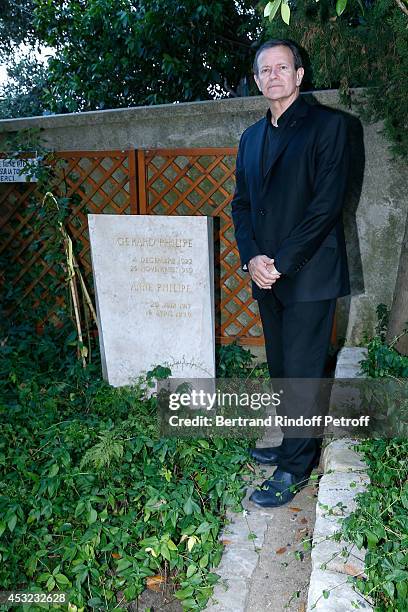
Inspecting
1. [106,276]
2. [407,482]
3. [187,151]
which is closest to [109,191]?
[187,151]

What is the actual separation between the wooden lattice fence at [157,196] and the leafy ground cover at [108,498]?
4.40ft

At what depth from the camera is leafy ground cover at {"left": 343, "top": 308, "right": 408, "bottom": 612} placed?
2182mm

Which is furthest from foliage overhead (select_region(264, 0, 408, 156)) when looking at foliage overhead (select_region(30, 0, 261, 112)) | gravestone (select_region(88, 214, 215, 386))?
foliage overhead (select_region(30, 0, 261, 112))

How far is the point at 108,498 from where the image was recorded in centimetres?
301

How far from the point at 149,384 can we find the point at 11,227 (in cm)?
230

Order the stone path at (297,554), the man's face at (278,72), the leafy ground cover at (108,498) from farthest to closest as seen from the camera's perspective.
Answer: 1. the man's face at (278,72)
2. the leafy ground cover at (108,498)
3. the stone path at (297,554)

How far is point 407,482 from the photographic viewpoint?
2.75 m

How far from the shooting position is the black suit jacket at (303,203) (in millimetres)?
2941

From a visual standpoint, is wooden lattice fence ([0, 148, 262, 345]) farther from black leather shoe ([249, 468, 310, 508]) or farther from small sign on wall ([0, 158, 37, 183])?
black leather shoe ([249, 468, 310, 508])

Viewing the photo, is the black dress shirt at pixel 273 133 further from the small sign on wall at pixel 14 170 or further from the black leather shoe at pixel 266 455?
the small sign on wall at pixel 14 170

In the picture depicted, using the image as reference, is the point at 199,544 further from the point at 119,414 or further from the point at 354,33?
the point at 354,33

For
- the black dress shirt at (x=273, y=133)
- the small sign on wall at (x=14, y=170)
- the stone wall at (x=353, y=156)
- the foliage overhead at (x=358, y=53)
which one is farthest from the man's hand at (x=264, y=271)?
the small sign on wall at (x=14, y=170)

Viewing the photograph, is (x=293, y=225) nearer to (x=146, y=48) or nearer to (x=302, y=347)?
(x=302, y=347)

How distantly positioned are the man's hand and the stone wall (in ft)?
6.46
